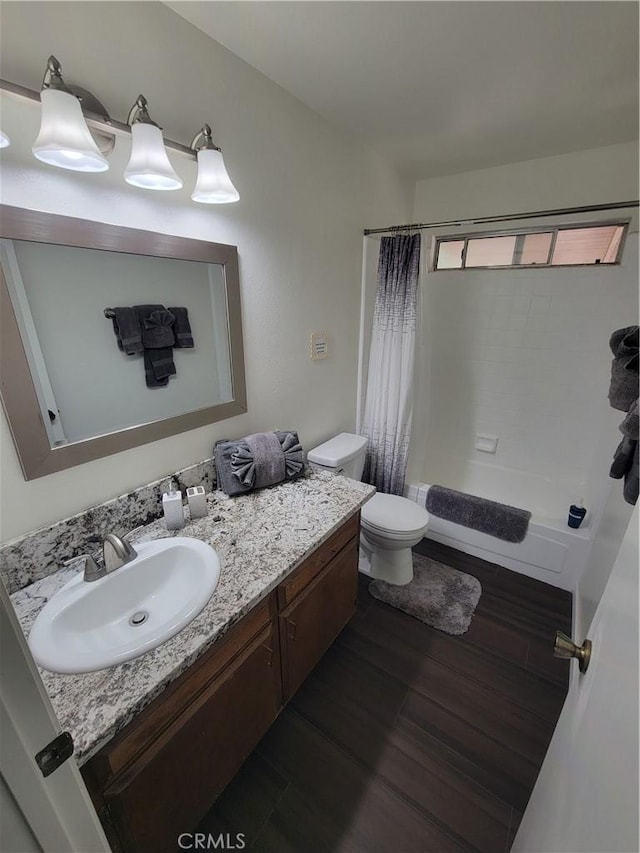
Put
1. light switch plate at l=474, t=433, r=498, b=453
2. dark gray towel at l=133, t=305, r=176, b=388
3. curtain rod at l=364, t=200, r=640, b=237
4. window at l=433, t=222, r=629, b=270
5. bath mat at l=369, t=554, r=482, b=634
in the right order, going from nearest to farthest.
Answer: dark gray towel at l=133, t=305, r=176, b=388 < curtain rod at l=364, t=200, r=640, b=237 < bath mat at l=369, t=554, r=482, b=634 < window at l=433, t=222, r=629, b=270 < light switch plate at l=474, t=433, r=498, b=453

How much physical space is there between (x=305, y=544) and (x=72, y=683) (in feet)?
2.18

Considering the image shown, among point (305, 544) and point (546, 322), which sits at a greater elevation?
point (546, 322)

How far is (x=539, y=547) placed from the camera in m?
2.08

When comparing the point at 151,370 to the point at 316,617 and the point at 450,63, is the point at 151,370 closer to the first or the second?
the point at 316,617

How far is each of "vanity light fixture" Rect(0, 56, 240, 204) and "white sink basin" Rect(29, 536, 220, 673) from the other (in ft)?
3.53

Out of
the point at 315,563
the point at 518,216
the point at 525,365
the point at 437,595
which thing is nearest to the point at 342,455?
the point at 315,563

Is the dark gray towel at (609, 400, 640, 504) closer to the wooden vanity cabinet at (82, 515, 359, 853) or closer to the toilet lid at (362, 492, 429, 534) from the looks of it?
the wooden vanity cabinet at (82, 515, 359, 853)

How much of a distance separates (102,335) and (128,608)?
2.75 feet

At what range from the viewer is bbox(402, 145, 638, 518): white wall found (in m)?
2.04

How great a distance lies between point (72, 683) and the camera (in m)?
0.75

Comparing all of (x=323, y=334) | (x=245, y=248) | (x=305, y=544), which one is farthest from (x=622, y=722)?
(x=323, y=334)

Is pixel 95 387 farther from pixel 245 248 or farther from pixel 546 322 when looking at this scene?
pixel 546 322

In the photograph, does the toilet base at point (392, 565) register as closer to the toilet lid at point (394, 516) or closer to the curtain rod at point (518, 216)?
the toilet lid at point (394, 516)

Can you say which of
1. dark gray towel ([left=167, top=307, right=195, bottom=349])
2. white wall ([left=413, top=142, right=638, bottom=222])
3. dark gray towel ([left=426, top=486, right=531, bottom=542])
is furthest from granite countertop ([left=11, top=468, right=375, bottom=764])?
white wall ([left=413, top=142, right=638, bottom=222])
